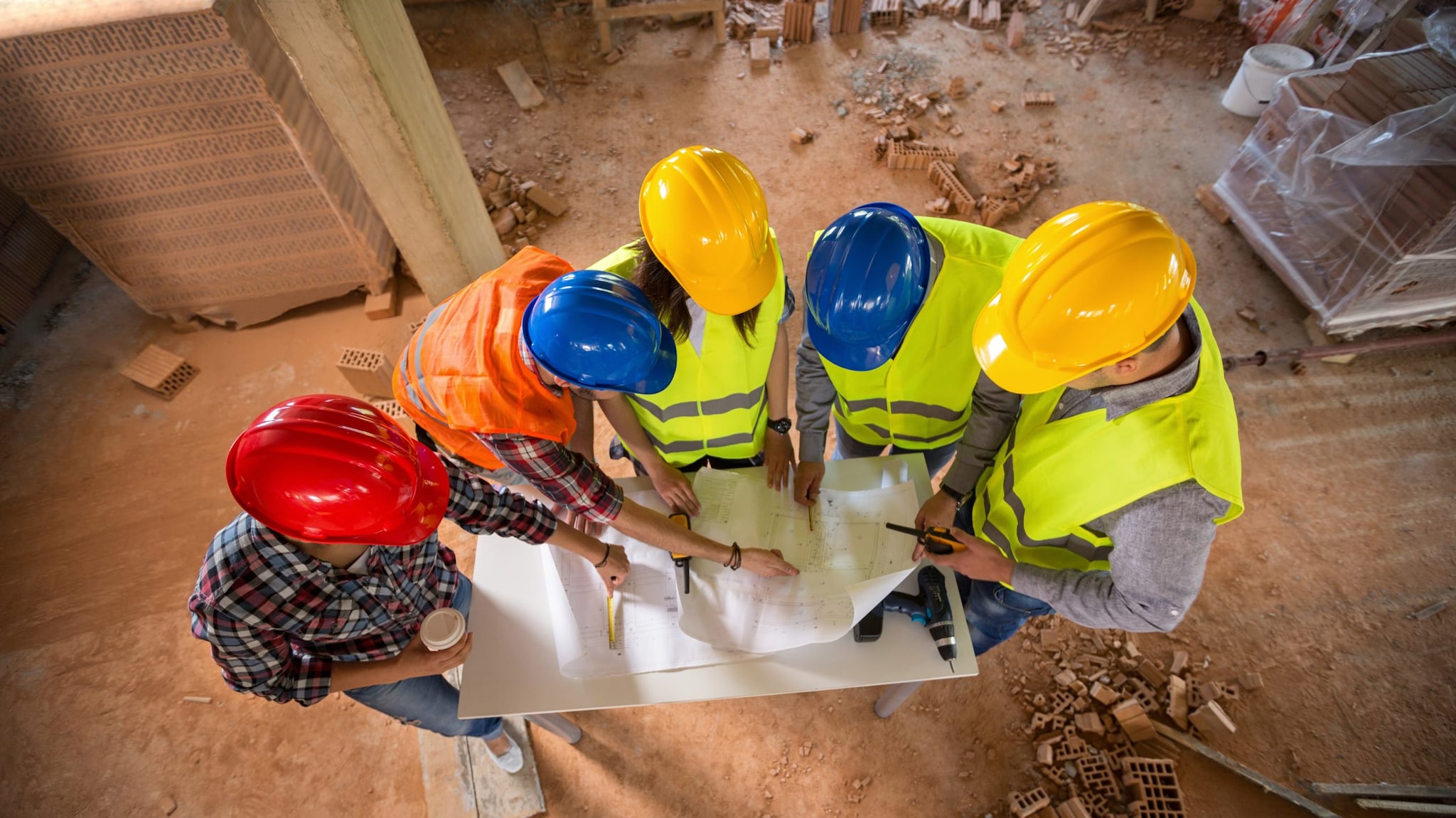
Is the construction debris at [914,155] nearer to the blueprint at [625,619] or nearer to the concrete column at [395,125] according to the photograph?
the concrete column at [395,125]

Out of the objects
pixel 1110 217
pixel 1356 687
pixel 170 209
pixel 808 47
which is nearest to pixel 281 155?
pixel 170 209

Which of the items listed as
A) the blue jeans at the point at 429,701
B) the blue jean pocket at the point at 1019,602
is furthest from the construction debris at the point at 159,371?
the blue jean pocket at the point at 1019,602

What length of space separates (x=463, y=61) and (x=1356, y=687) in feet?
26.4

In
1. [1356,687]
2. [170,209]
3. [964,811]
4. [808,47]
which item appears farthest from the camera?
[808,47]

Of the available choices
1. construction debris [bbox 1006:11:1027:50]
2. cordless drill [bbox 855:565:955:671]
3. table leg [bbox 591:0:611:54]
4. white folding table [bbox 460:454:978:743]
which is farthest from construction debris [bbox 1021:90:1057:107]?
cordless drill [bbox 855:565:955:671]

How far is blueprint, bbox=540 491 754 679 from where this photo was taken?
193cm

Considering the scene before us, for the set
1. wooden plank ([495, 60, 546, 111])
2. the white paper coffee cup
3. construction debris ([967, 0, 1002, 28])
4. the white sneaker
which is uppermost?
the white paper coffee cup

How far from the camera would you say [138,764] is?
A: 306 centimetres

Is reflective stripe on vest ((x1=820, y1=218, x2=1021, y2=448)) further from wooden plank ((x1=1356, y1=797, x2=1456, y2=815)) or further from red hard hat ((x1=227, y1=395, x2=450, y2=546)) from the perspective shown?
wooden plank ((x1=1356, y1=797, x2=1456, y2=815))

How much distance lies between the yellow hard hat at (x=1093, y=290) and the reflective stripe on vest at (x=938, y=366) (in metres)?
0.40

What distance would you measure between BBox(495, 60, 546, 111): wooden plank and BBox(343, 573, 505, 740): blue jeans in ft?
17.2

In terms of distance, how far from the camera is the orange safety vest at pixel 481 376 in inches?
71.0

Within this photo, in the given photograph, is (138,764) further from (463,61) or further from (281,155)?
(463,61)

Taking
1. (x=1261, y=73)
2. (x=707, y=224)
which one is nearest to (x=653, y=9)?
(x=1261, y=73)
